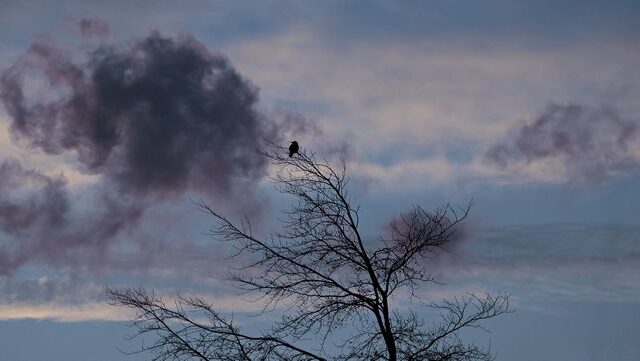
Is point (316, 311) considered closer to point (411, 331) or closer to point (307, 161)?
point (411, 331)

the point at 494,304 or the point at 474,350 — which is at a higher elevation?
the point at 494,304

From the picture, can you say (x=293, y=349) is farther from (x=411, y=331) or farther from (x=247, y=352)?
(x=411, y=331)

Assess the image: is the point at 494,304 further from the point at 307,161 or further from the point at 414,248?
the point at 307,161

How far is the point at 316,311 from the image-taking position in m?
12.6

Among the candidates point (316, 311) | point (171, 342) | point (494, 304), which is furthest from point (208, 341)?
point (494, 304)

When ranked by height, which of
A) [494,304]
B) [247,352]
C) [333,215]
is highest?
[333,215]

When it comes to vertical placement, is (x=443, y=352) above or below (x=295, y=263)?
below

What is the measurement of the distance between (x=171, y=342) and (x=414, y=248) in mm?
3802

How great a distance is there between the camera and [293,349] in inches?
488

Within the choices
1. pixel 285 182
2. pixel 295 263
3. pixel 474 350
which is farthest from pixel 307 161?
pixel 474 350

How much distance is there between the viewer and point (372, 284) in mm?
12750

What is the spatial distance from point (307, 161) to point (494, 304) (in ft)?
11.5

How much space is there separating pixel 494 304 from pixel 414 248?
146 cm

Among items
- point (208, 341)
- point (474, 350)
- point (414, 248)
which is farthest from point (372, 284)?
point (208, 341)
